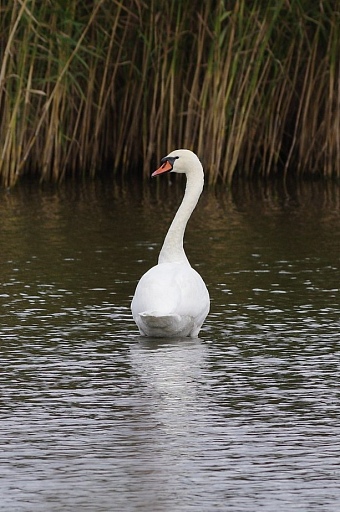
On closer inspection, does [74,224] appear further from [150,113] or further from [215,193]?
[150,113]

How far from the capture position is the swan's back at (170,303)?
7617 mm

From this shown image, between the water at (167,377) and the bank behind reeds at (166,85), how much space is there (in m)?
2.87

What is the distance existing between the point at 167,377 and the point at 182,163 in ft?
7.65

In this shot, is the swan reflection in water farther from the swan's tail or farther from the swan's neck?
the swan's neck

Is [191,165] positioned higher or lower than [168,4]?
lower

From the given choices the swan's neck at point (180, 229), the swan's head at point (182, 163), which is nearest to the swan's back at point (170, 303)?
the swan's neck at point (180, 229)

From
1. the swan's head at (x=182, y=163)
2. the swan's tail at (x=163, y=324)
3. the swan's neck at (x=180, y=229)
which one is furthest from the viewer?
the swan's head at (x=182, y=163)

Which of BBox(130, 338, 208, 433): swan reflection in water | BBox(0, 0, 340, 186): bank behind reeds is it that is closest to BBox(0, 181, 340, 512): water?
BBox(130, 338, 208, 433): swan reflection in water

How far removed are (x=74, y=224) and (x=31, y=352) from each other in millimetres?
5269

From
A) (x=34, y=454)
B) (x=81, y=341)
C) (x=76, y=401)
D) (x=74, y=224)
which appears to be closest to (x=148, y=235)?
(x=74, y=224)

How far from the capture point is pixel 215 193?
15359mm

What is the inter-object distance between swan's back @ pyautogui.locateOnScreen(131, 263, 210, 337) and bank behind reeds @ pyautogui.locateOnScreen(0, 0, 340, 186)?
699 cm

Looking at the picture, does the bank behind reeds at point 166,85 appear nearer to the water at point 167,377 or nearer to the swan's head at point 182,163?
the water at point 167,377

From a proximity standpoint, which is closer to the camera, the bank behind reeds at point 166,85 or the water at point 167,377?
the water at point 167,377
